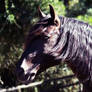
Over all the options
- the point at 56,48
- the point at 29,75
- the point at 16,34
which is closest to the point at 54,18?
the point at 56,48

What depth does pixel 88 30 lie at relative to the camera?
4.27ft

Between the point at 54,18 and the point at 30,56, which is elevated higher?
the point at 54,18

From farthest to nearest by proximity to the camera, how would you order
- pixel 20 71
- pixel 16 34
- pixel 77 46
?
pixel 16 34 → pixel 77 46 → pixel 20 71

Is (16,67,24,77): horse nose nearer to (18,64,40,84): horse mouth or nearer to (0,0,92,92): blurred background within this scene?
(18,64,40,84): horse mouth

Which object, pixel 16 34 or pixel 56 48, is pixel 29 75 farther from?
pixel 16 34

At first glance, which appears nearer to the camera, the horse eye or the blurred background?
the horse eye

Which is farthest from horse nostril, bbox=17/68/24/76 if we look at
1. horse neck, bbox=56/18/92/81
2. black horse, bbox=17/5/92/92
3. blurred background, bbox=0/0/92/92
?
blurred background, bbox=0/0/92/92

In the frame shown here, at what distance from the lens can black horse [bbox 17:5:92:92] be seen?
46.6 inches

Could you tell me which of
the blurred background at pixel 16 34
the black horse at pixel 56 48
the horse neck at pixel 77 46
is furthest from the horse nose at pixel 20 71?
the blurred background at pixel 16 34

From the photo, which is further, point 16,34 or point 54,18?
point 16,34

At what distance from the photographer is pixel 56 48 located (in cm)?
122

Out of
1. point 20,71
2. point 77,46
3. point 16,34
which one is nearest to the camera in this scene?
point 20,71

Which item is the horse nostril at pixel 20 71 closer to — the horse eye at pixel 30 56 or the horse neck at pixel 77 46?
the horse eye at pixel 30 56

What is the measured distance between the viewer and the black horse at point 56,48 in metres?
1.18
